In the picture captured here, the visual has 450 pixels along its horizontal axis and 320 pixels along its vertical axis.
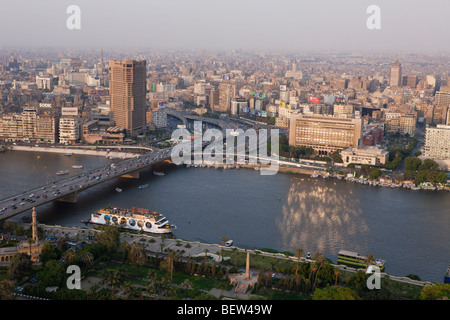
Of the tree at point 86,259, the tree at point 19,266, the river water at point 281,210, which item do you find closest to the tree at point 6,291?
the tree at point 19,266

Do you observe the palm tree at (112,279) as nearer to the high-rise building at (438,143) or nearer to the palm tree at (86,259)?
the palm tree at (86,259)

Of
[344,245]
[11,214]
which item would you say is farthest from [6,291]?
[344,245]

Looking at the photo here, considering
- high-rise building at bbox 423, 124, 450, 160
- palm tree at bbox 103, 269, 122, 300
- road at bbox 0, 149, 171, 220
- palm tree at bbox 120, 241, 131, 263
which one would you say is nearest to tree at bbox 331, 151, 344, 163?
high-rise building at bbox 423, 124, 450, 160

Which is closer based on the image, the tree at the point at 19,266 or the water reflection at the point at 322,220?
the tree at the point at 19,266

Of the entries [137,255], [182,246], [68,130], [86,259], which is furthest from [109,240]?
[68,130]

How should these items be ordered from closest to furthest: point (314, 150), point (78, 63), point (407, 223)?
point (407, 223)
point (314, 150)
point (78, 63)
